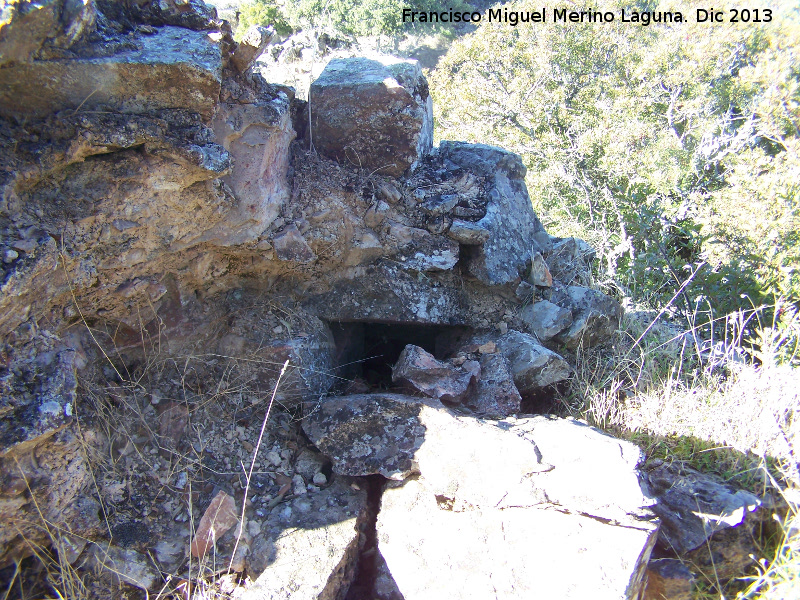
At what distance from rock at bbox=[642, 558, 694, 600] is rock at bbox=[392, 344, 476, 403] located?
1.02 m

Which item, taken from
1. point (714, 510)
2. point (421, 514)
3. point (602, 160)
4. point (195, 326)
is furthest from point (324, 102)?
point (602, 160)

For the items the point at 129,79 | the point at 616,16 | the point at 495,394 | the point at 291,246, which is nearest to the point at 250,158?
the point at 291,246

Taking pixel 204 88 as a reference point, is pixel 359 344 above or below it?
below

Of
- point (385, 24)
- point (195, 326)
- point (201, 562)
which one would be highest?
point (385, 24)

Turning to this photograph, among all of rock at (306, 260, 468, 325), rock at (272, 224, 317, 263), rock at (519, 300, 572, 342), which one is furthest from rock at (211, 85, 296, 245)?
rock at (519, 300, 572, 342)

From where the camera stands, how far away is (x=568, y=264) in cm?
346

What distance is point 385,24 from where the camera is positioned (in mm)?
15078

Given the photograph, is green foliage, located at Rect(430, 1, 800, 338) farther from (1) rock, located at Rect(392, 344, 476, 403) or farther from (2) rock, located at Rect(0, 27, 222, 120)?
(2) rock, located at Rect(0, 27, 222, 120)

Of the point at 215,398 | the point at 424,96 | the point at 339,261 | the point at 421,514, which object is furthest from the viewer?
the point at 424,96

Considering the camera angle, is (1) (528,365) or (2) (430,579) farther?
(1) (528,365)

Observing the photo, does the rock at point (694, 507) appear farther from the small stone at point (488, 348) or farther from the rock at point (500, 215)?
the rock at point (500, 215)

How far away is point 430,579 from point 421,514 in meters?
0.23

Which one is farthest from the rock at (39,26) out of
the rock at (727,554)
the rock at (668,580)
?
the rock at (727,554)

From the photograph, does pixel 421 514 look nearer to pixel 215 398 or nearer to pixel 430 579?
pixel 430 579
